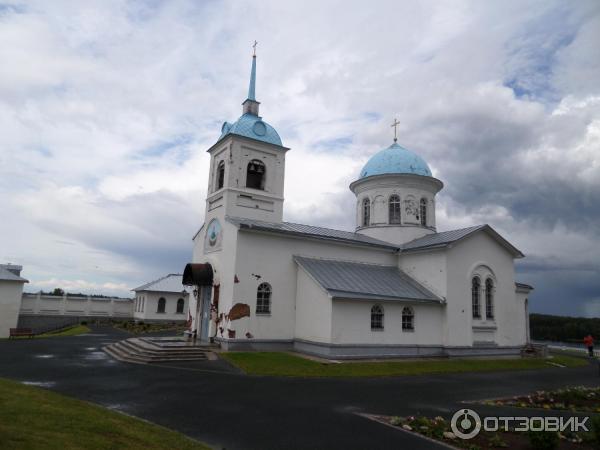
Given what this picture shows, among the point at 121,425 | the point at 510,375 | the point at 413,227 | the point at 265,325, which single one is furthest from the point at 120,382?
the point at 413,227

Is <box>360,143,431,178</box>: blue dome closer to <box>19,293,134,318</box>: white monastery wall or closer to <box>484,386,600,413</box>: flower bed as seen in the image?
<box>484,386,600,413</box>: flower bed

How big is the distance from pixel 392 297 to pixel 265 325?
6817mm

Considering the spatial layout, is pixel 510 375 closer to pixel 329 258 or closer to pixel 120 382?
pixel 329 258

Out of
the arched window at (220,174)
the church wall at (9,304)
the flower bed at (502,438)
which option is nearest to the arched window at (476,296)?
the arched window at (220,174)

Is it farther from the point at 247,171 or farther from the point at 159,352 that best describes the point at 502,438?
the point at 247,171

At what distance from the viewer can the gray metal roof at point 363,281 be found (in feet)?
72.0

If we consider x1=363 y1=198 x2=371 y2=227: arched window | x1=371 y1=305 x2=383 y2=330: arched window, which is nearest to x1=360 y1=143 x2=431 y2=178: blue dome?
x1=363 y1=198 x2=371 y2=227: arched window

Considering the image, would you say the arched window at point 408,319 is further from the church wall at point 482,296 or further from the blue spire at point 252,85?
the blue spire at point 252,85

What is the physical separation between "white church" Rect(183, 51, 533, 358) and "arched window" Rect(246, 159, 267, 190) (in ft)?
0.21

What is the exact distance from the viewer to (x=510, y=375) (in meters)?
19.9

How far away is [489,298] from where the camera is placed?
89.1 feet

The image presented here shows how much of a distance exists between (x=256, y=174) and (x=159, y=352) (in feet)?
38.0

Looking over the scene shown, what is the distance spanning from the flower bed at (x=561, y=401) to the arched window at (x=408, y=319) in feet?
30.1

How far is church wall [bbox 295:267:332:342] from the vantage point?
2116 cm
